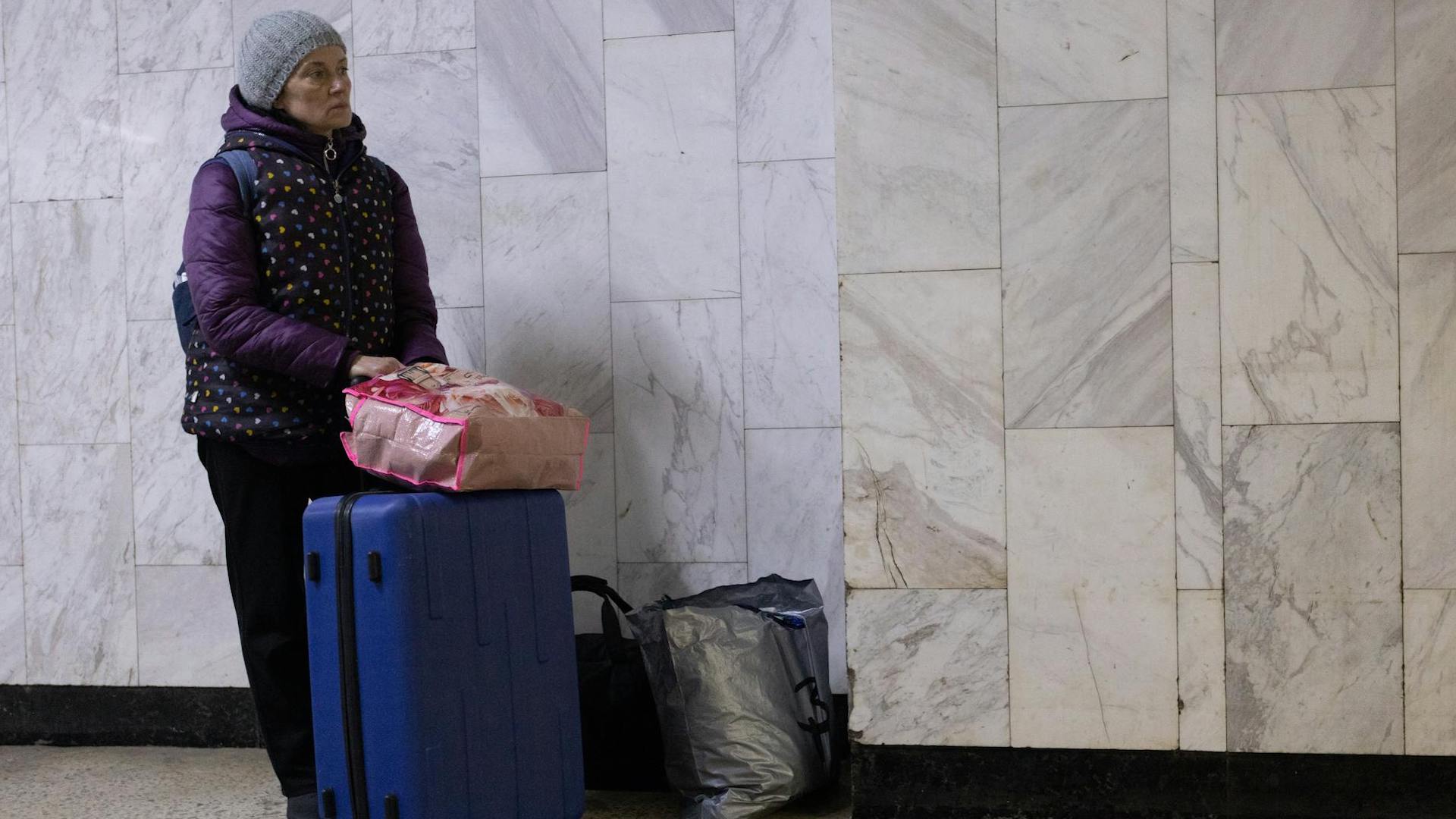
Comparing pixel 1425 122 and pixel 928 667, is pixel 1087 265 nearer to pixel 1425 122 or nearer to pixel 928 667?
pixel 1425 122

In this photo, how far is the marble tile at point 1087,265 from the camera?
2.04 meters

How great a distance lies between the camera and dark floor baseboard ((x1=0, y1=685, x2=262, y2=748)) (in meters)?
2.81

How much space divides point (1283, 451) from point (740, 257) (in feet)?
3.94

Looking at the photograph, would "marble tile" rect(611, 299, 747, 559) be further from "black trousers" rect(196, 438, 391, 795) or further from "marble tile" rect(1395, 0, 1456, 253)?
"marble tile" rect(1395, 0, 1456, 253)

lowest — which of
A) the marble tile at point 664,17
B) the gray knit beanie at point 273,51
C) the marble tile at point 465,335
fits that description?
the marble tile at point 465,335

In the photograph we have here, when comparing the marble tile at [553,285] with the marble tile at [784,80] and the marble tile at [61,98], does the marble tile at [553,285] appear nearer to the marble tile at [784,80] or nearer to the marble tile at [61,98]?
the marble tile at [784,80]

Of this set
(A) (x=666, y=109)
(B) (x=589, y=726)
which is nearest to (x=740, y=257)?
(A) (x=666, y=109)

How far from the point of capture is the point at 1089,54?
6.71 feet

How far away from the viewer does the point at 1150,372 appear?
2039mm

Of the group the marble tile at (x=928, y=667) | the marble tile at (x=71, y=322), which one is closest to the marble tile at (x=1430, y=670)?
the marble tile at (x=928, y=667)

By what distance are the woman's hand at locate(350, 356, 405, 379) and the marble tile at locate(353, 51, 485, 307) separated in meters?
0.76

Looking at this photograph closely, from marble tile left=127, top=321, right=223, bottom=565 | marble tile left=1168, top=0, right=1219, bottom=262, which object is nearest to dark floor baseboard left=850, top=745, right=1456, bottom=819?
marble tile left=1168, top=0, right=1219, bottom=262

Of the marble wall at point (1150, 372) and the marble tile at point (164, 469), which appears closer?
the marble wall at point (1150, 372)

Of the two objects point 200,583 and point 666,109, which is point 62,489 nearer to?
point 200,583
